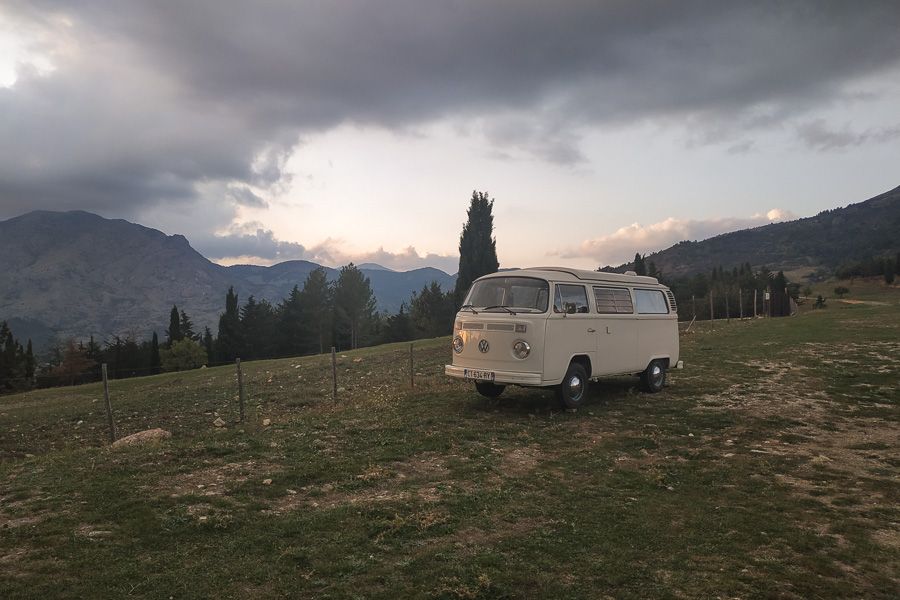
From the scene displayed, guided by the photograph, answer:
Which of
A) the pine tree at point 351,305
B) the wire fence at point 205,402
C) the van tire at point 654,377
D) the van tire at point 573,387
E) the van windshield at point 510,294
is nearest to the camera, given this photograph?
the van windshield at point 510,294

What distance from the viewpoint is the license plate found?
1103 centimetres

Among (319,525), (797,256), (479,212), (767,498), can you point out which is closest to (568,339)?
(767,498)

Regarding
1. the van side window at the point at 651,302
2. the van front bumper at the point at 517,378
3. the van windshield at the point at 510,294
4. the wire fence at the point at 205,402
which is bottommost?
the wire fence at the point at 205,402

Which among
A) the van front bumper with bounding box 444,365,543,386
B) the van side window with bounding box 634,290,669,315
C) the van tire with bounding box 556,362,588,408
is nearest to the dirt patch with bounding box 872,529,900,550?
the van front bumper with bounding box 444,365,543,386

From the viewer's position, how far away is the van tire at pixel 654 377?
14289 millimetres

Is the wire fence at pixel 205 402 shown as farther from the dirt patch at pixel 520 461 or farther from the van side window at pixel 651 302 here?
the van side window at pixel 651 302

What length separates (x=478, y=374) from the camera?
1123cm

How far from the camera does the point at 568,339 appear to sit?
11.4m

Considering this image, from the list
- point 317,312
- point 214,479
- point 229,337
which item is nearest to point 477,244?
point 317,312

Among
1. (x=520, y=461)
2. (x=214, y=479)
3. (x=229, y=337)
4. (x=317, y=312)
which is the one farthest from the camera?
(x=229, y=337)

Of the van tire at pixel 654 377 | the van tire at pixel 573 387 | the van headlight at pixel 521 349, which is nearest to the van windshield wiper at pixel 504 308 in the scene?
the van headlight at pixel 521 349

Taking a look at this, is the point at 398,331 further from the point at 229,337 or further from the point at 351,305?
the point at 229,337

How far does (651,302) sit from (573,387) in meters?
4.28

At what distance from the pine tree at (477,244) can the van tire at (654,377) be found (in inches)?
2417
